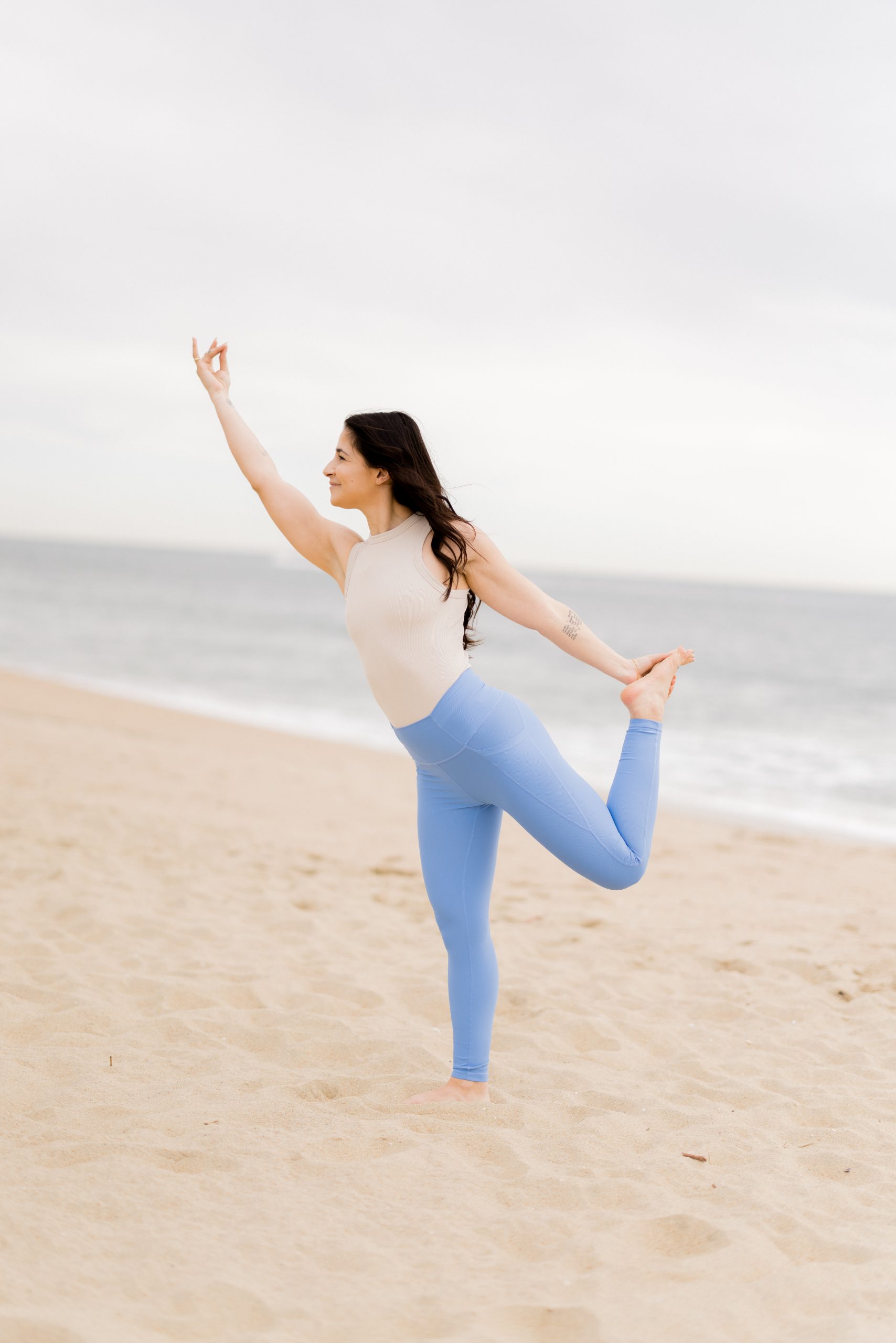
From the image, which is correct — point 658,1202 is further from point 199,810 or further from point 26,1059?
point 199,810

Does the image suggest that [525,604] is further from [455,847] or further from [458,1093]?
[458,1093]

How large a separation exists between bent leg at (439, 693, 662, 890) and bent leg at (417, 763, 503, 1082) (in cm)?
14

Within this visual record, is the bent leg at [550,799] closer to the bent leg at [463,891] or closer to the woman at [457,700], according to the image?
the woman at [457,700]

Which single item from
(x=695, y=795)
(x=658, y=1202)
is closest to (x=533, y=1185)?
(x=658, y=1202)

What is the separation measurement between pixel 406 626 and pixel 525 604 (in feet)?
1.26

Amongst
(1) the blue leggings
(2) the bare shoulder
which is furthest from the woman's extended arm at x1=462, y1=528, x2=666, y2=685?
(2) the bare shoulder

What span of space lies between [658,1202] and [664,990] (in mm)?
2060

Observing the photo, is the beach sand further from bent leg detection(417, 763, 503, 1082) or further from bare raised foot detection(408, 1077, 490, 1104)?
bent leg detection(417, 763, 503, 1082)

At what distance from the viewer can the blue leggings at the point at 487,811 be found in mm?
2859

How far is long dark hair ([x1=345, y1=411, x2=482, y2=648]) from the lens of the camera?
9.60 ft

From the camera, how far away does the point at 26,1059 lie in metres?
3.37

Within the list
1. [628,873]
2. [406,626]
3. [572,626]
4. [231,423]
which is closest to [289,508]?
[231,423]

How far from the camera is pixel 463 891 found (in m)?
3.10

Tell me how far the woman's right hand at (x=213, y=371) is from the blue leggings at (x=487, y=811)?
4.55 ft
